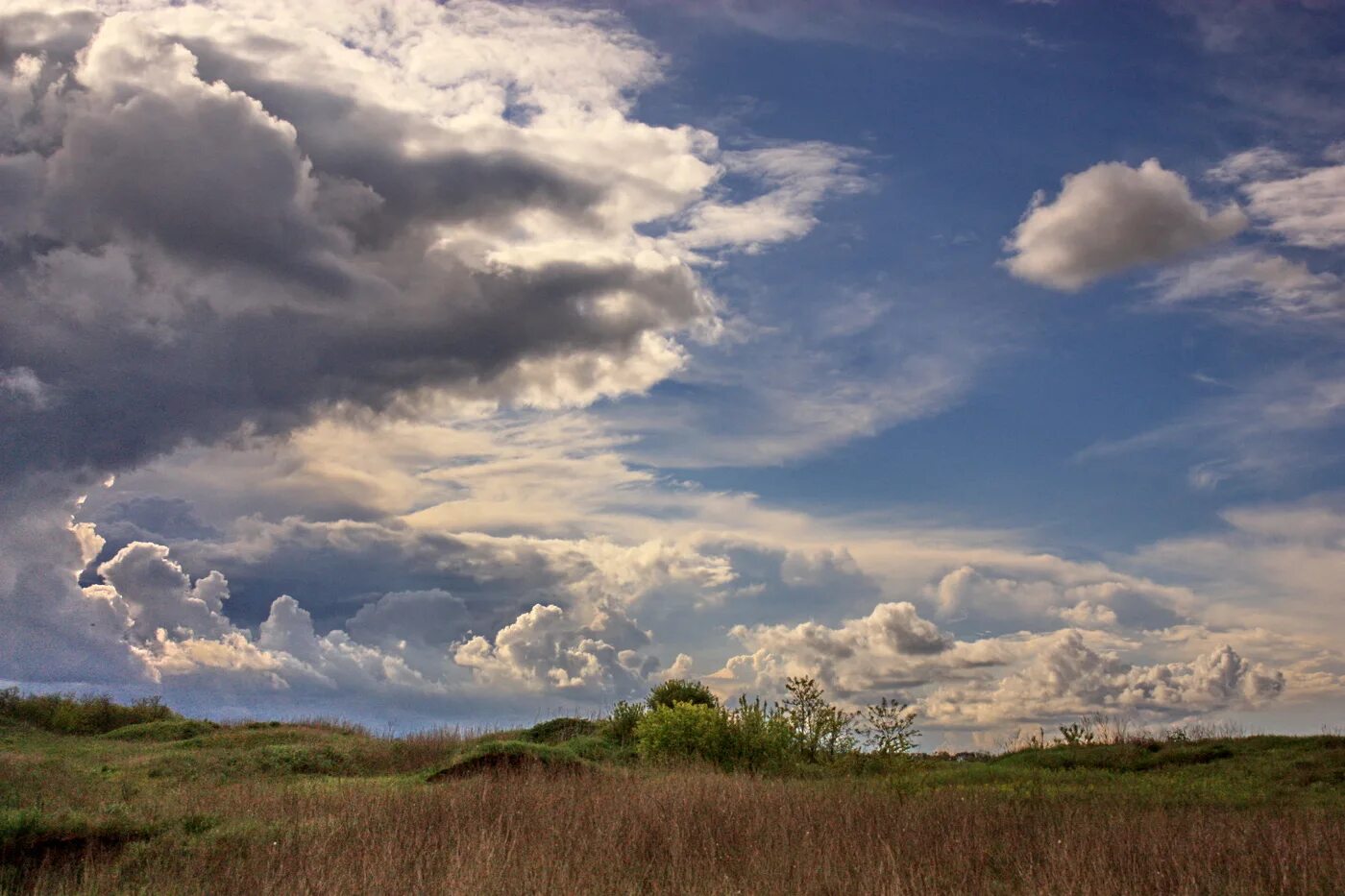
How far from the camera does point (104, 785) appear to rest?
19.0m

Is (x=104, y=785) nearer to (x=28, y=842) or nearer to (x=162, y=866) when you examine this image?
(x=28, y=842)

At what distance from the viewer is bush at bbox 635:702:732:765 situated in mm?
23438

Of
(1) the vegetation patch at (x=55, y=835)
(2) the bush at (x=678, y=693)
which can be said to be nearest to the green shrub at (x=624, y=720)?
(2) the bush at (x=678, y=693)

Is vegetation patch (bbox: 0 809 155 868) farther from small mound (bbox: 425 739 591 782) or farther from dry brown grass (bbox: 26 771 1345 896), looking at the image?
small mound (bbox: 425 739 591 782)

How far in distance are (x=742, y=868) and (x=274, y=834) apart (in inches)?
228

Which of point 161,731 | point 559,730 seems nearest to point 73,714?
point 161,731

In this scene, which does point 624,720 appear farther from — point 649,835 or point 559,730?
point 649,835

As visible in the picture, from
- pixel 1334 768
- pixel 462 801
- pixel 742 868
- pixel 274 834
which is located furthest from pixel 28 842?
pixel 1334 768

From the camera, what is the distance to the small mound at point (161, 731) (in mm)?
34344

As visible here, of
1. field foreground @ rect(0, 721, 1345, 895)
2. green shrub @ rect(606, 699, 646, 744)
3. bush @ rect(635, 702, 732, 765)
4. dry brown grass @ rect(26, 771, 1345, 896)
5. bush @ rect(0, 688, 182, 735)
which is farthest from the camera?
bush @ rect(0, 688, 182, 735)

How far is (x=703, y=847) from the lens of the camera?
1186 centimetres

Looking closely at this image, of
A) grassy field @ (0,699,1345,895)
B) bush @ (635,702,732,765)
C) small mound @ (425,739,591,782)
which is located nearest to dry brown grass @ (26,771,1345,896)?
grassy field @ (0,699,1345,895)

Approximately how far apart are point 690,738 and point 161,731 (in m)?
21.5

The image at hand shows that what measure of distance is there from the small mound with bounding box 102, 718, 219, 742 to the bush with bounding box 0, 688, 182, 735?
8.23ft
